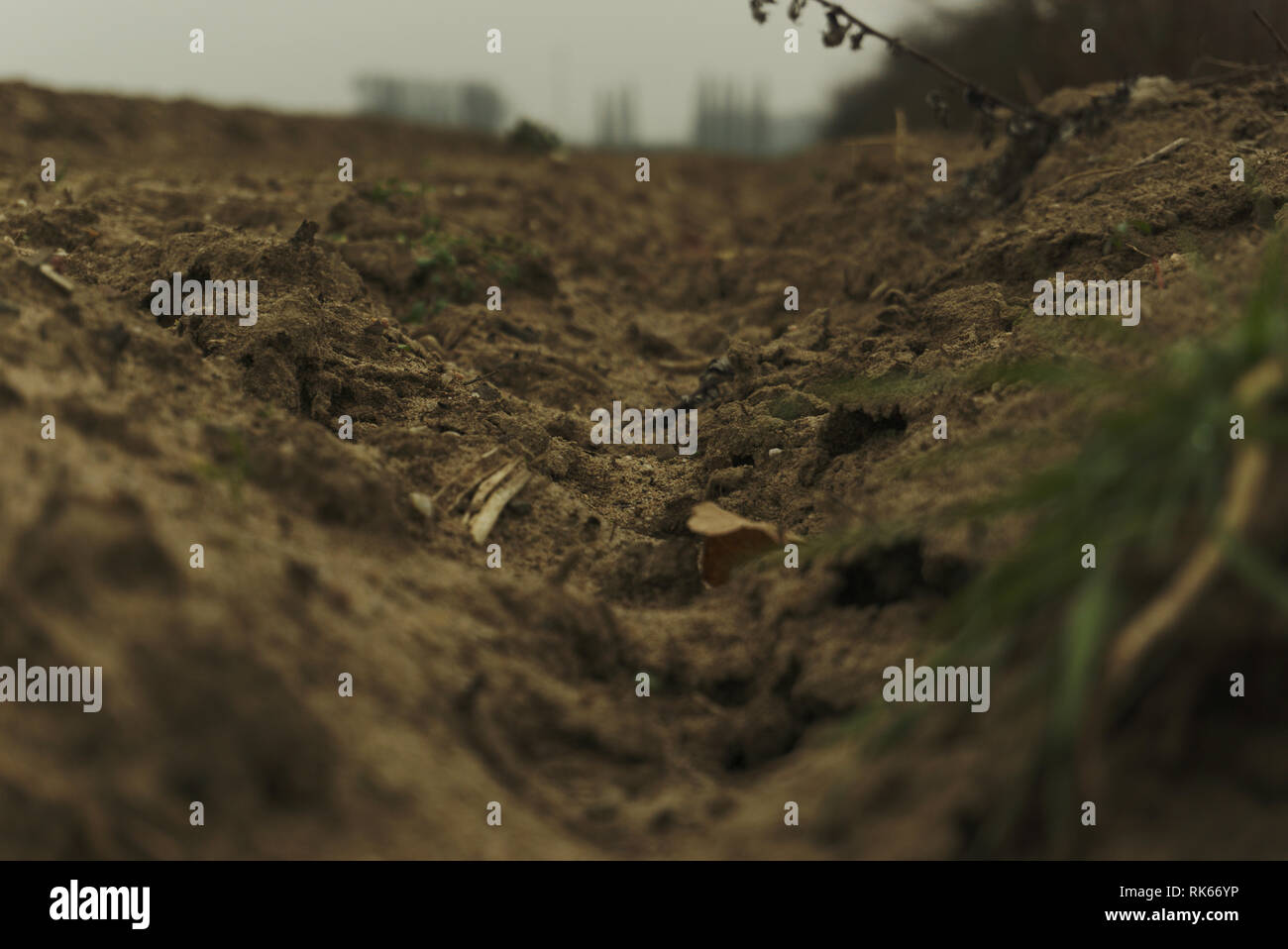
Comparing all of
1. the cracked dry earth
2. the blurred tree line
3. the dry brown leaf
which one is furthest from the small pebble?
the blurred tree line

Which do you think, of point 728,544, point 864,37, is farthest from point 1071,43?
point 728,544

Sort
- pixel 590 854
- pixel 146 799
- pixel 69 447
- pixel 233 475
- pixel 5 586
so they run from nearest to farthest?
pixel 146 799 → pixel 5 586 → pixel 590 854 → pixel 69 447 → pixel 233 475

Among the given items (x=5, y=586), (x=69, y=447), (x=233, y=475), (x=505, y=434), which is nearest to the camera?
(x=5, y=586)

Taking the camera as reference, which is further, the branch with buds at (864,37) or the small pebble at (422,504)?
the branch with buds at (864,37)

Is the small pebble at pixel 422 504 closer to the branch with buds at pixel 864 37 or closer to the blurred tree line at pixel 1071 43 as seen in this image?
the branch with buds at pixel 864 37

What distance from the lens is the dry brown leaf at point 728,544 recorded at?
2.65 m

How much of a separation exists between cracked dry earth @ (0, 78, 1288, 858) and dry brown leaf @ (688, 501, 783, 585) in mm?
68

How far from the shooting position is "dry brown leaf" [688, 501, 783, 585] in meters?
2.65

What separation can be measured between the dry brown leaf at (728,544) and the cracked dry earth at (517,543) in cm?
7

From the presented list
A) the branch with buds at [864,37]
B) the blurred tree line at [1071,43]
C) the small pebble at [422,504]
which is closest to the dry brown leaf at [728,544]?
the small pebble at [422,504]

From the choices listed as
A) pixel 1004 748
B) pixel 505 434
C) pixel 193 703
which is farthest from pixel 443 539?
pixel 1004 748

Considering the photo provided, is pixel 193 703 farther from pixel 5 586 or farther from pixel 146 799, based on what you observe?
pixel 5 586

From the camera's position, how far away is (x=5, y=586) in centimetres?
162
